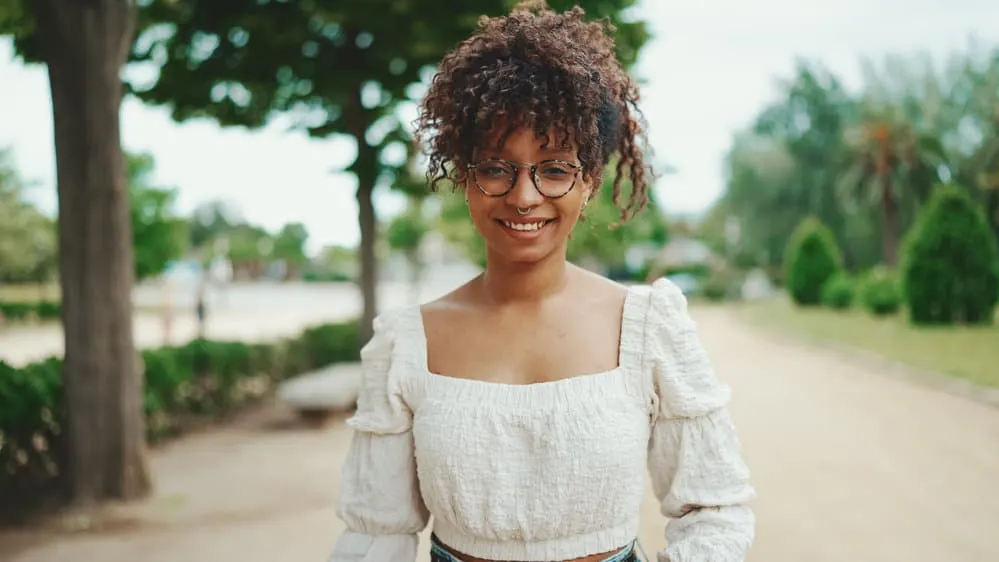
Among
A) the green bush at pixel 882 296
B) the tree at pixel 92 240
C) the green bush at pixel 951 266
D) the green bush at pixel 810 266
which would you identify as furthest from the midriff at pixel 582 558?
the green bush at pixel 810 266

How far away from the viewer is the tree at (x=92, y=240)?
18.6 feet

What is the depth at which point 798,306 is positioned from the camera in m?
29.2

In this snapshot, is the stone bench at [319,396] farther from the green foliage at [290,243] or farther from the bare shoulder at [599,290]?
the green foliage at [290,243]

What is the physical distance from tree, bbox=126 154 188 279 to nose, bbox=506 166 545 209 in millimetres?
32164

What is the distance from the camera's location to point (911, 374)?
11.9 metres

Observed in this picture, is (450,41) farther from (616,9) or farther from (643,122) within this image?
(643,122)

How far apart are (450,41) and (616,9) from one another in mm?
1737

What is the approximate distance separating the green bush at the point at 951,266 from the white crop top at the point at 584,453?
19.6 meters

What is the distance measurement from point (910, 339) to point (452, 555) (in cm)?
1695

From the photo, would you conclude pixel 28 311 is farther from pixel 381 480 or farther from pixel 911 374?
pixel 381 480

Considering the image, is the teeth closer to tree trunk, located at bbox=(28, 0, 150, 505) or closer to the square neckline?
the square neckline

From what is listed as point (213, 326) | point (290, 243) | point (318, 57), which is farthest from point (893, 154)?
point (290, 243)

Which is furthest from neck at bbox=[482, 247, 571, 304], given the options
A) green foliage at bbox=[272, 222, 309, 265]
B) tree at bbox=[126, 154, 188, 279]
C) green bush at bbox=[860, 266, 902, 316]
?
green foliage at bbox=[272, 222, 309, 265]

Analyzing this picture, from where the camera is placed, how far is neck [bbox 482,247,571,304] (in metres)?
1.65
